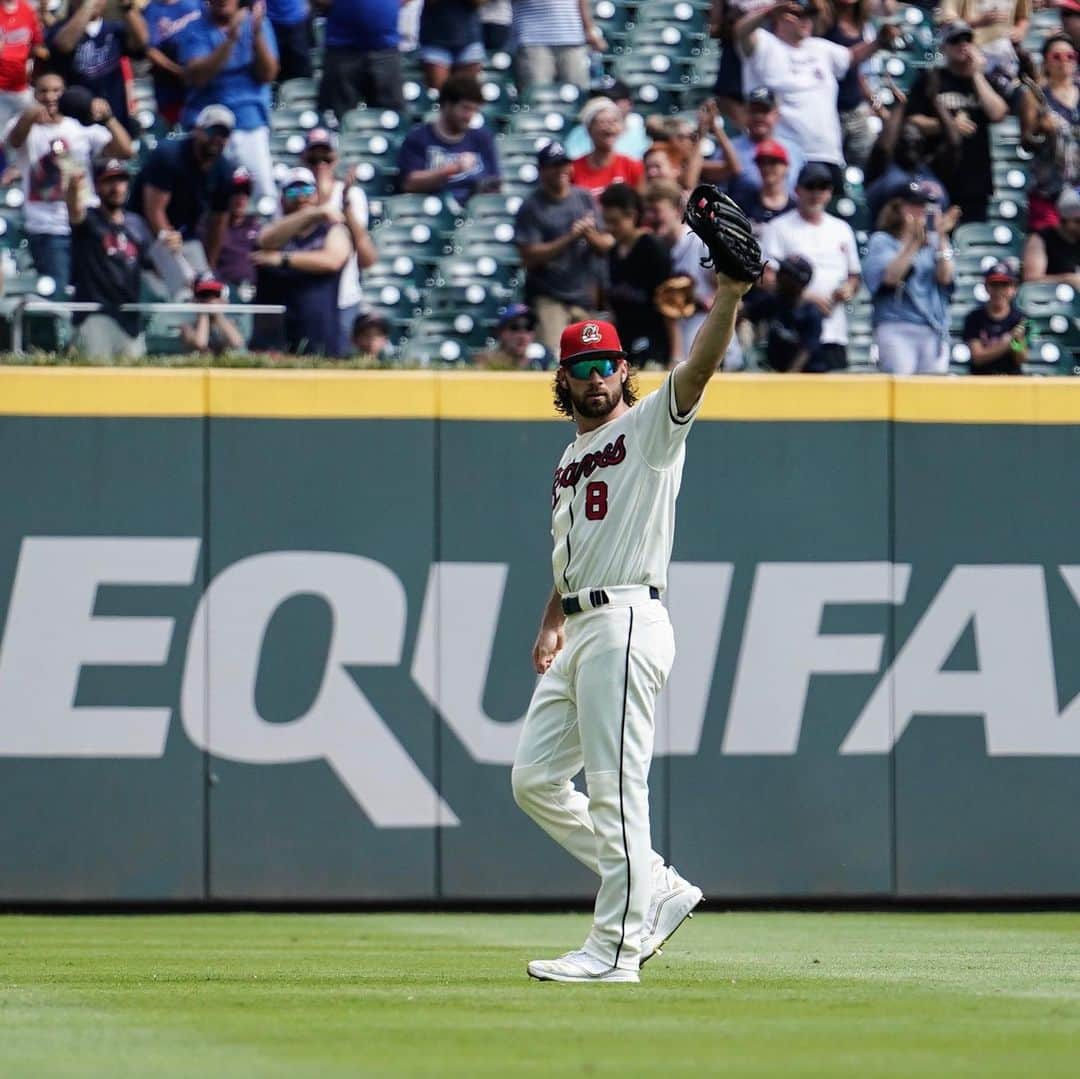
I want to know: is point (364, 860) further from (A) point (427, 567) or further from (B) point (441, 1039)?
(B) point (441, 1039)

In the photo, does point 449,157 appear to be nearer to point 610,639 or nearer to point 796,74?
point 796,74

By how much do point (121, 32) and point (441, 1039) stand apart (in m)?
9.21

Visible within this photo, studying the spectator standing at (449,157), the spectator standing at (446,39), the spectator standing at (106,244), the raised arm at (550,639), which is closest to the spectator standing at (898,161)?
the spectator standing at (449,157)

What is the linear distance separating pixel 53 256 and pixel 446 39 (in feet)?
10.0

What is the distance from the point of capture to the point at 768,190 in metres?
12.0

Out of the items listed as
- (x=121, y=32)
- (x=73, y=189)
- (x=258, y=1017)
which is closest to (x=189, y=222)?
(x=73, y=189)

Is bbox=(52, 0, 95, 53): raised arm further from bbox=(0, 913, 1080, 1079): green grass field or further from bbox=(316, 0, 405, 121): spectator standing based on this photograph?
bbox=(0, 913, 1080, 1079): green grass field

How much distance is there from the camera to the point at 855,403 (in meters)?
9.80

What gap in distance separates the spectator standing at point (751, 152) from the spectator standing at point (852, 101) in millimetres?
780

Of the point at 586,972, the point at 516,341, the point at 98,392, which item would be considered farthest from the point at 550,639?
the point at 516,341

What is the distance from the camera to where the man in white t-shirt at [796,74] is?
12.7 metres

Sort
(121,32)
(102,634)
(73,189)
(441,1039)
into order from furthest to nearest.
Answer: (121,32) < (73,189) < (102,634) < (441,1039)

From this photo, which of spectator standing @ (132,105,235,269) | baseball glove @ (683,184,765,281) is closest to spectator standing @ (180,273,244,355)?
spectator standing @ (132,105,235,269)

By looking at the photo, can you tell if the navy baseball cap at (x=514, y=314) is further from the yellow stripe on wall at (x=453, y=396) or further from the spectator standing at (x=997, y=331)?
the spectator standing at (x=997, y=331)
